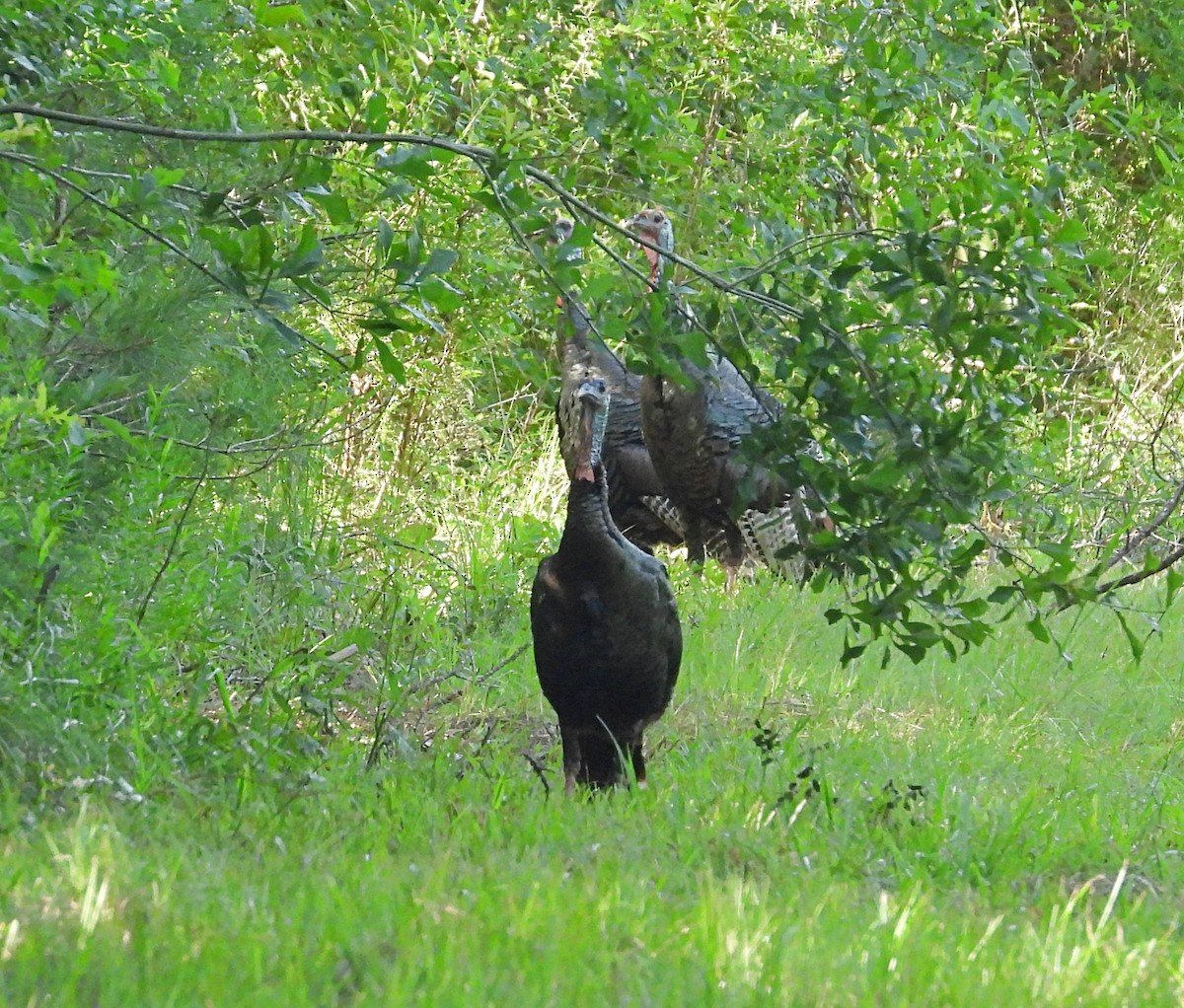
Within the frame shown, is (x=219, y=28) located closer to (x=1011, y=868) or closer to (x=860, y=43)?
(x=860, y=43)

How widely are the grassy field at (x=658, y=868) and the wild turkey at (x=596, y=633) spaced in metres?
0.17

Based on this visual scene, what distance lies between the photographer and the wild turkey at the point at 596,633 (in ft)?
15.4

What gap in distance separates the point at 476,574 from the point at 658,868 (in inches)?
145

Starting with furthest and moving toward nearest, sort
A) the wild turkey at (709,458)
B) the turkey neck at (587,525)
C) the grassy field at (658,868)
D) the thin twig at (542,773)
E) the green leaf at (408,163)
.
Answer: the wild turkey at (709,458)
the turkey neck at (587,525)
the thin twig at (542,773)
the green leaf at (408,163)
the grassy field at (658,868)

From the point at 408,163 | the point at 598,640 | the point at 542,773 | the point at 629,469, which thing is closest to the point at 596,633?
the point at 598,640

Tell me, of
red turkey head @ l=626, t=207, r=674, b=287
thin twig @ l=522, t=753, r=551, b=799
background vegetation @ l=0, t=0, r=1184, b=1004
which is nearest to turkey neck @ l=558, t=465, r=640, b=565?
background vegetation @ l=0, t=0, r=1184, b=1004

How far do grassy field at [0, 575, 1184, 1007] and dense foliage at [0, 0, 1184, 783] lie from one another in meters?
0.36

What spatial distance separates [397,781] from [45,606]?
1026 mm

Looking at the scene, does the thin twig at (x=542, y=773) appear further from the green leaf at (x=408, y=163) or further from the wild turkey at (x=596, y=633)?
the green leaf at (x=408, y=163)

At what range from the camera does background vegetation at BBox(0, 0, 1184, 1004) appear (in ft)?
9.78

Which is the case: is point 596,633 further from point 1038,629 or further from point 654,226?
point 654,226

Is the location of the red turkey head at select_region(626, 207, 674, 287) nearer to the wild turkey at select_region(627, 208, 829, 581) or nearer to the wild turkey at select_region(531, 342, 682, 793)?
the wild turkey at select_region(627, 208, 829, 581)

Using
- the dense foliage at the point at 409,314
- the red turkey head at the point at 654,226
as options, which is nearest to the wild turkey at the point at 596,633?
the dense foliage at the point at 409,314

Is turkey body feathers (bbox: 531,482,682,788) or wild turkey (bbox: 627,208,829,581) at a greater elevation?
turkey body feathers (bbox: 531,482,682,788)
